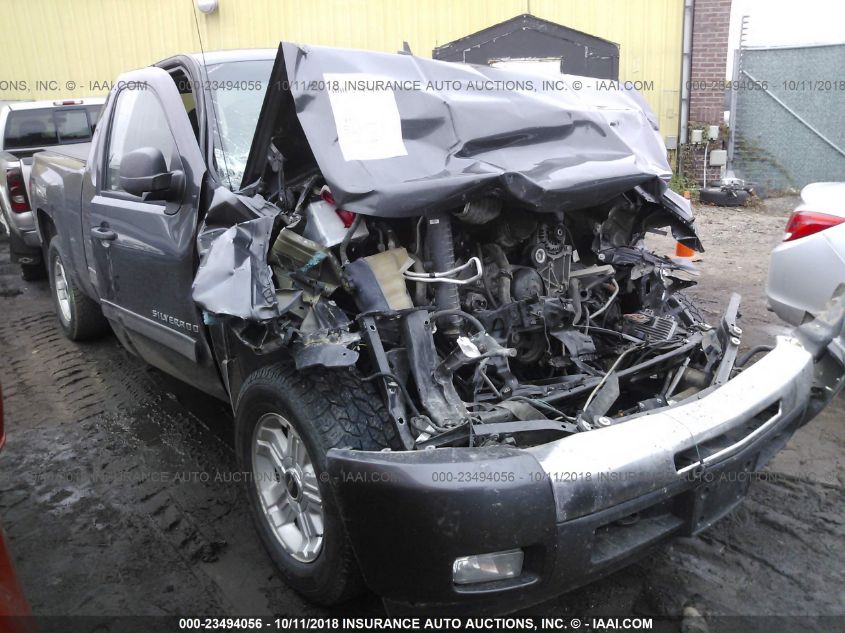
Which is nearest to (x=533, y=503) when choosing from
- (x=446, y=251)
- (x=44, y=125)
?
(x=446, y=251)

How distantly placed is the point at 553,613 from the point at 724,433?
93 cm

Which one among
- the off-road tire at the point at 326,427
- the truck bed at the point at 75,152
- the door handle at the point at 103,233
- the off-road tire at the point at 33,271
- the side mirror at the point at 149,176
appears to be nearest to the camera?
the off-road tire at the point at 326,427

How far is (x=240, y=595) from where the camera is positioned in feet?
8.84

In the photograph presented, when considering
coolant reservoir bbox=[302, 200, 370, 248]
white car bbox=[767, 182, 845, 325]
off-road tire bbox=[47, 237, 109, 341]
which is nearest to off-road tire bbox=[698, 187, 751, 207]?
white car bbox=[767, 182, 845, 325]

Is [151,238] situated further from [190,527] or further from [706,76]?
[706,76]

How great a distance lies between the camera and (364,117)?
2672 mm

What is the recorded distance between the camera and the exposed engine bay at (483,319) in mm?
2393

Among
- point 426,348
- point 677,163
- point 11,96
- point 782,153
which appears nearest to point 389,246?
point 426,348

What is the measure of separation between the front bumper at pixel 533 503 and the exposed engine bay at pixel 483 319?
261 mm

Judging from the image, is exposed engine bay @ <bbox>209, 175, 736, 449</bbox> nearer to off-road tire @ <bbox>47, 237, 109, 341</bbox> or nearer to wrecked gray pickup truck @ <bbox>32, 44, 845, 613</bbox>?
wrecked gray pickup truck @ <bbox>32, 44, 845, 613</bbox>

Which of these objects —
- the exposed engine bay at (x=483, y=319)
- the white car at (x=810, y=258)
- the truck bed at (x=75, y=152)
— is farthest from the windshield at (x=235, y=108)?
the white car at (x=810, y=258)

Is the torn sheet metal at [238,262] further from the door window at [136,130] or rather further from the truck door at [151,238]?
the door window at [136,130]

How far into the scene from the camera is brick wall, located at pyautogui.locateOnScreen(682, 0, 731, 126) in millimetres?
10516

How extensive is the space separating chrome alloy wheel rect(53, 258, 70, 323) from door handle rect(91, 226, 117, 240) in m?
2.03
